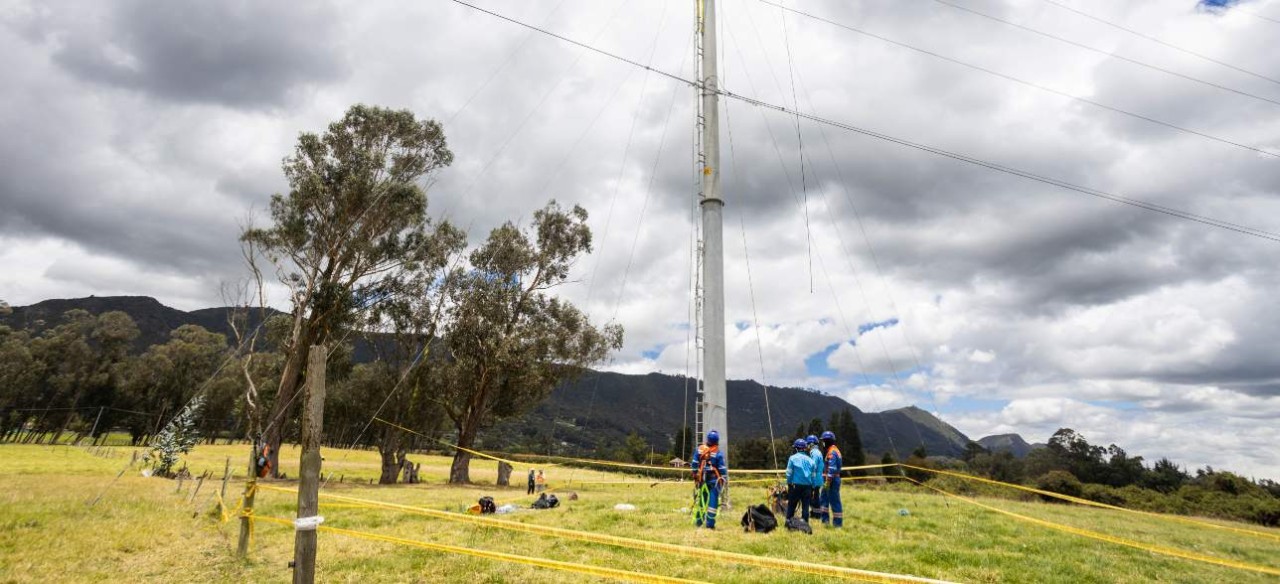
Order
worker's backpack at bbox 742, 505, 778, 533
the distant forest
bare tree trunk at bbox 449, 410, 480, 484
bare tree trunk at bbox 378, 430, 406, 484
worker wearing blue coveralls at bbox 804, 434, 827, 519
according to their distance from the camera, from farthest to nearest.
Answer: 1. the distant forest
2. bare tree trunk at bbox 378, 430, 406, 484
3. bare tree trunk at bbox 449, 410, 480, 484
4. worker wearing blue coveralls at bbox 804, 434, 827, 519
5. worker's backpack at bbox 742, 505, 778, 533

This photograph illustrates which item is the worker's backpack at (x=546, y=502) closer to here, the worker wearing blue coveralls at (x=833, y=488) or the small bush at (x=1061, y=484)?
the worker wearing blue coveralls at (x=833, y=488)

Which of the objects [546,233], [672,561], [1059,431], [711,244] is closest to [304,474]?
[672,561]

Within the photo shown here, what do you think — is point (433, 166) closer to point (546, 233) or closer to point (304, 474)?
point (546, 233)

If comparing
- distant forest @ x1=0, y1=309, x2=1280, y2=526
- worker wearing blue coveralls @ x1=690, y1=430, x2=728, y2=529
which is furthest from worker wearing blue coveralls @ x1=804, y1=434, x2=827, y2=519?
distant forest @ x1=0, y1=309, x2=1280, y2=526

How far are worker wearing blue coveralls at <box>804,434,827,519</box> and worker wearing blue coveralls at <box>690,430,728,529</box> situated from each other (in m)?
2.22

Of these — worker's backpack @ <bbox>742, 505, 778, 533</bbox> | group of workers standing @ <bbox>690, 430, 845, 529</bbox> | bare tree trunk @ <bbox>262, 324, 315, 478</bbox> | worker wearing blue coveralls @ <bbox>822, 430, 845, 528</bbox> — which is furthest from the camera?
bare tree trunk @ <bbox>262, 324, 315, 478</bbox>

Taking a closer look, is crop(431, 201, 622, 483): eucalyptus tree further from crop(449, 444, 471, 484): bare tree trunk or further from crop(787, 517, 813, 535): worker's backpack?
crop(787, 517, 813, 535): worker's backpack

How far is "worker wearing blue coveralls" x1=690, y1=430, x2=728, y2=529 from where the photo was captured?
42.8 feet

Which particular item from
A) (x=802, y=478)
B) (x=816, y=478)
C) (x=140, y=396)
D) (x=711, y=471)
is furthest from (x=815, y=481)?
(x=140, y=396)

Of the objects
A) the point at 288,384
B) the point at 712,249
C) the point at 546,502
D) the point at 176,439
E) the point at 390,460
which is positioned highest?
the point at 712,249

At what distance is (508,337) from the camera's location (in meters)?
34.5

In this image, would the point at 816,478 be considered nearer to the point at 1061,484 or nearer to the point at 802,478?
the point at 802,478

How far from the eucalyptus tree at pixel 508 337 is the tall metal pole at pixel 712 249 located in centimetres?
2016

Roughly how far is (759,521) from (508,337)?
2445 cm
